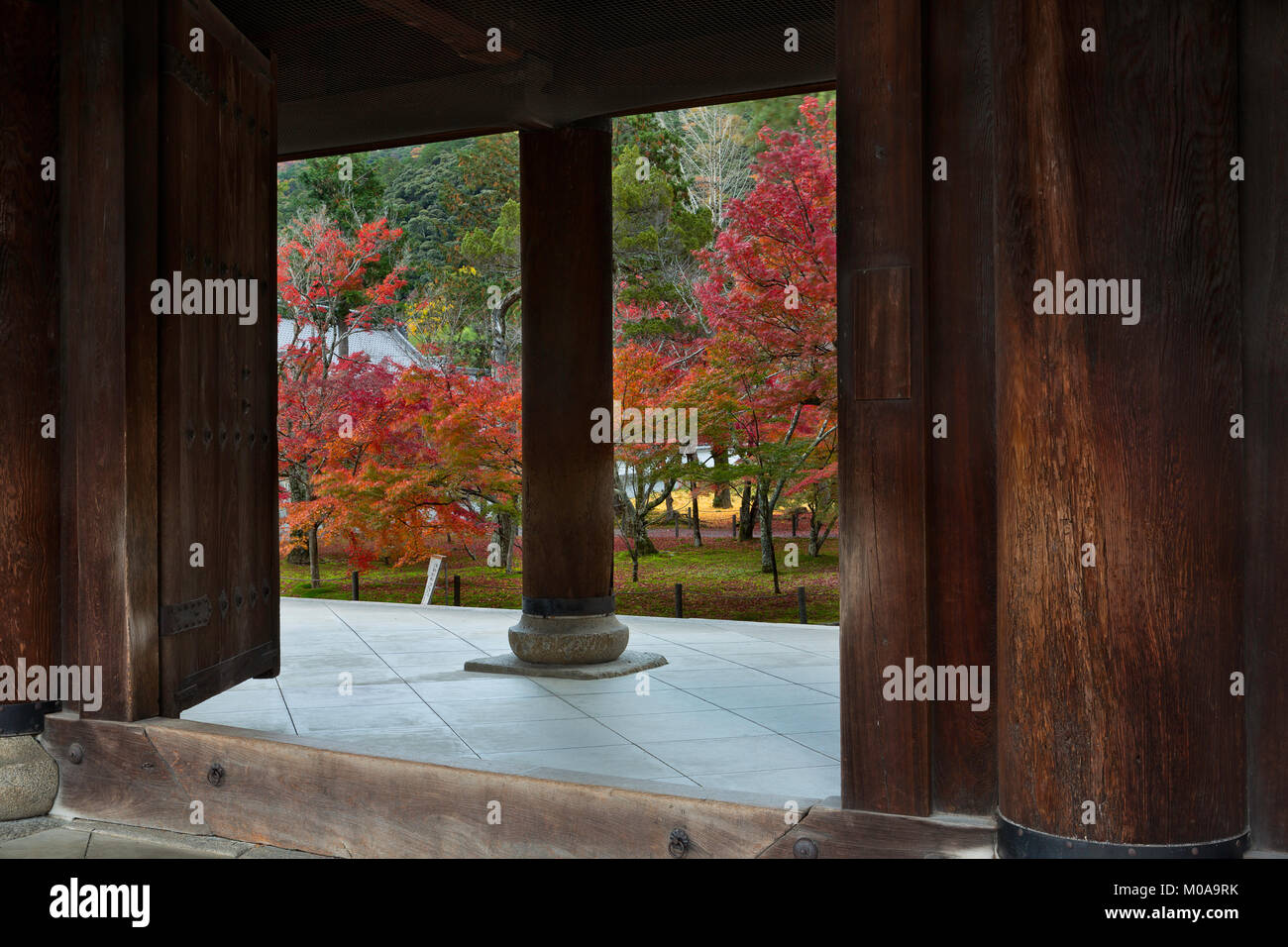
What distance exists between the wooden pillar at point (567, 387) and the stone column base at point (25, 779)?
2840mm

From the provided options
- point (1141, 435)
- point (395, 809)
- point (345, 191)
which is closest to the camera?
point (1141, 435)

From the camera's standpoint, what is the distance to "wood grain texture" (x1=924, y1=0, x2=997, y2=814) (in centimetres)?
352

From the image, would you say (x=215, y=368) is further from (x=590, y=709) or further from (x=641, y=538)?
(x=641, y=538)

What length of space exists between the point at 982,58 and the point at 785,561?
11.8 m

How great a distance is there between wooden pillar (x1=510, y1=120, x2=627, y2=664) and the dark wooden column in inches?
164

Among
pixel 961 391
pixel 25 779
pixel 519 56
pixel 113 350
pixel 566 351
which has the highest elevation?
pixel 519 56

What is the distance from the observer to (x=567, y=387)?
7086 mm

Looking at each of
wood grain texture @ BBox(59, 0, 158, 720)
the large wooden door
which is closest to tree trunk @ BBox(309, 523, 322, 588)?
the large wooden door

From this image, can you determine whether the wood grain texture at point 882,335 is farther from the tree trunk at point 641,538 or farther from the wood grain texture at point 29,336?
the tree trunk at point 641,538

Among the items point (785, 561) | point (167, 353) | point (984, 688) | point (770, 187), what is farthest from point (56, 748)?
point (785, 561)

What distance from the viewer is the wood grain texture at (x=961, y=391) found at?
352 cm

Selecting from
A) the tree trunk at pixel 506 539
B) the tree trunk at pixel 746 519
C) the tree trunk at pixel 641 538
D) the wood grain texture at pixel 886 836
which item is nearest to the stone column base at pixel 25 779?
the wood grain texture at pixel 886 836

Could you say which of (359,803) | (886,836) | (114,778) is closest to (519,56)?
(359,803)

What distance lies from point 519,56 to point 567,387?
77.6 inches
